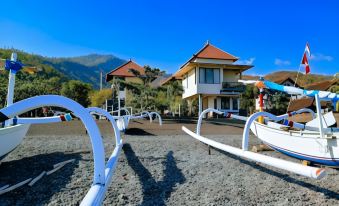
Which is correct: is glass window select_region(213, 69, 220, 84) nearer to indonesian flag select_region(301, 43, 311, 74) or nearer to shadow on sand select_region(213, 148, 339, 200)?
indonesian flag select_region(301, 43, 311, 74)

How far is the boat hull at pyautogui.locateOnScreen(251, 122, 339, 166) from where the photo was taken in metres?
4.98

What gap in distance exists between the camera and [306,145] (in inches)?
219

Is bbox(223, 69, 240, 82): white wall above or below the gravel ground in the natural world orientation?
above

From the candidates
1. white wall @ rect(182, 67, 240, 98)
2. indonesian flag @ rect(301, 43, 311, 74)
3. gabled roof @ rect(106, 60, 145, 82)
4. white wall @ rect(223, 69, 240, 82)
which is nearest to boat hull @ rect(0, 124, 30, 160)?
indonesian flag @ rect(301, 43, 311, 74)

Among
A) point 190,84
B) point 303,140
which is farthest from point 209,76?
point 303,140

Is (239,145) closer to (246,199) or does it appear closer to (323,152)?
(323,152)

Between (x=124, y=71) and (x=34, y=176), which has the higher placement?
(x=124, y=71)

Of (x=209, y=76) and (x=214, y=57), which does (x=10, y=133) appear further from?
(x=214, y=57)

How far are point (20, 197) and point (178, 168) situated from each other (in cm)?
271

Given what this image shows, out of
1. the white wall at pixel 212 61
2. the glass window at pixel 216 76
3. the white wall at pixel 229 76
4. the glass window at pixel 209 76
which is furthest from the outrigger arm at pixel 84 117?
the white wall at pixel 229 76

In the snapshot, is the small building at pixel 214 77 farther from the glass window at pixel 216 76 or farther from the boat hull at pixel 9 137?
the boat hull at pixel 9 137

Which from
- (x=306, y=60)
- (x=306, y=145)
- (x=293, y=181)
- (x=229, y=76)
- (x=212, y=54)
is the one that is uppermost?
(x=212, y=54)

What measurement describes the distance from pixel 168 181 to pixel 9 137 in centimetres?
310

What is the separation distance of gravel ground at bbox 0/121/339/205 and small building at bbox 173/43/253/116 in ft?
61.6
